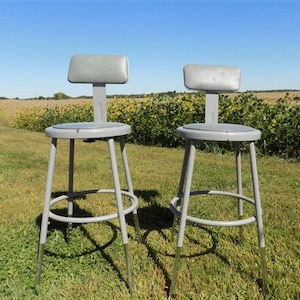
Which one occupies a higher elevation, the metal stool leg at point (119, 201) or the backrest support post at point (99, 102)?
the backrest support post at point (99, 102)

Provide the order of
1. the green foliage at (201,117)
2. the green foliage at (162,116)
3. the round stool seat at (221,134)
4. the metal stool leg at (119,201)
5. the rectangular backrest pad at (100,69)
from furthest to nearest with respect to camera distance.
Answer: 1. the green foliage at (162,116)
2. the green foliage at (201,117)
3. the rectangular backrest pad at (100,69)
4. the metal stool leg at (119,201)
5. the round stool seat at (221,134)

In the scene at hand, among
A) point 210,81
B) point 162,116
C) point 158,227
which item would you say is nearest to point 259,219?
point 210,81

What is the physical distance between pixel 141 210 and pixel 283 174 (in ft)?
7.74

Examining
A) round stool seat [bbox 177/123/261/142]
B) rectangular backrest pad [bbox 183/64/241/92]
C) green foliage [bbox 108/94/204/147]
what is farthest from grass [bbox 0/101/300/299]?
green foliage [bbox 108/94/204/147]

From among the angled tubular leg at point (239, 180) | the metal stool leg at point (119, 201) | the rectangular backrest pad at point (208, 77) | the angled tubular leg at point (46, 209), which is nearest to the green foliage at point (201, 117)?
the angled tubular leg at point (239, 180)

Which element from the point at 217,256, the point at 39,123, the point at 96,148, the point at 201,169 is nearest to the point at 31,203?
the point at 217,256

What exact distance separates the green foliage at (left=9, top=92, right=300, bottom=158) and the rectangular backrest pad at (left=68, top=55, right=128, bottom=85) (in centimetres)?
412

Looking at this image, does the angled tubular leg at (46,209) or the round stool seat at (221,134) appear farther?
the angled tubular leg at (46,209)

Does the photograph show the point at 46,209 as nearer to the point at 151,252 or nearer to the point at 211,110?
the point at 151,252

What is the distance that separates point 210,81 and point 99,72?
77 centimetres

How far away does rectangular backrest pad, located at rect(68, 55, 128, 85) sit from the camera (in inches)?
94.8

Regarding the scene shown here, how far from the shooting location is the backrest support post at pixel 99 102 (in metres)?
2.44

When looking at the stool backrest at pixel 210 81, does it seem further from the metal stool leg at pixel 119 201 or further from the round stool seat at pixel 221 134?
the metal stool leg at pixel 119 201

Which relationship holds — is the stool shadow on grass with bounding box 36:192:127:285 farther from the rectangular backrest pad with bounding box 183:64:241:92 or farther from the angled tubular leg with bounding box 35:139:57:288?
the rectangular backrest pad with bounding box 183:64:241:92
